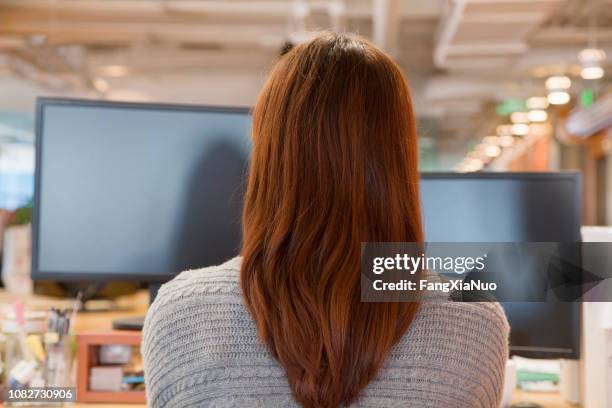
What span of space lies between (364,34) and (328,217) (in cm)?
567

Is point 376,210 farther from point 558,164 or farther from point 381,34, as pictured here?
point 558,164

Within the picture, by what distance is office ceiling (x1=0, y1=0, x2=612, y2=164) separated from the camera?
5.95 m

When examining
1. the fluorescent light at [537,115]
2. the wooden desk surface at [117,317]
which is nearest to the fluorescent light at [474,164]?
the fluorescent light at [537,115]

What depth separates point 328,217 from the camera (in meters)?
0.86

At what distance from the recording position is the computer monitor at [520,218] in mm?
1369

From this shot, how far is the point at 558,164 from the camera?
11.4 meters

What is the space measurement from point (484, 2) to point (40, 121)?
3981mm

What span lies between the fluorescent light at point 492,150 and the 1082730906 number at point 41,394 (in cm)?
1245

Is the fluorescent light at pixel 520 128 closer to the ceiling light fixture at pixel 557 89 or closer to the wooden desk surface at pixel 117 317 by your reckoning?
the ceiling light fixture at pixel 557 89

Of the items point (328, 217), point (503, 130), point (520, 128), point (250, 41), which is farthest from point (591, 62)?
point (503, 130)

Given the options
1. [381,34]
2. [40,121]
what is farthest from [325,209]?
→ [381,34]

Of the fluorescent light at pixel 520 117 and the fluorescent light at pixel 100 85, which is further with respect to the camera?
the fluorescent light at pixel 520 117

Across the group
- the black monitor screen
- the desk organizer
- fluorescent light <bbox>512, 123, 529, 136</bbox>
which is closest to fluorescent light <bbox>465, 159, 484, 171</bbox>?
fluorescent light <bbox>512, 123, 529, 136</bbox>

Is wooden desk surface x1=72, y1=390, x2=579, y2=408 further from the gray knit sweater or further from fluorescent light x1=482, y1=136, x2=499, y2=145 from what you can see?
fluorescent light x1=482, y1=136, x2=499, y2=145
